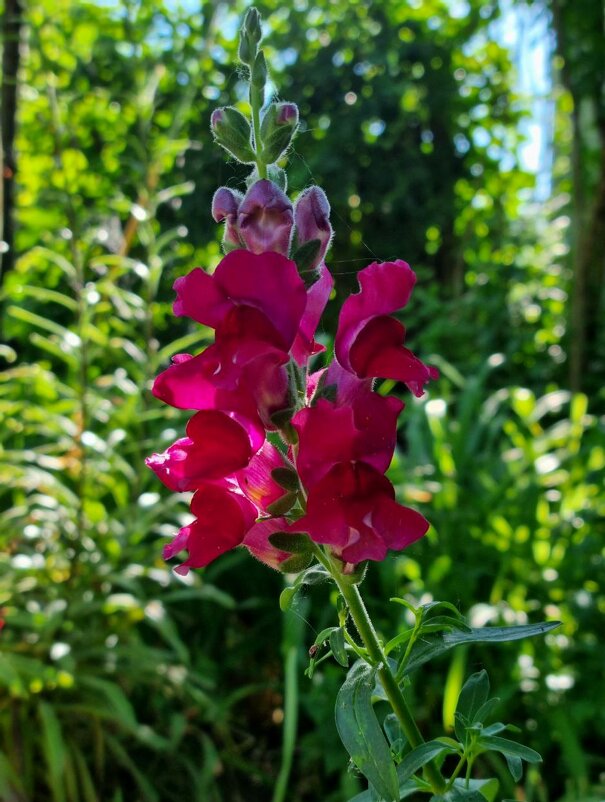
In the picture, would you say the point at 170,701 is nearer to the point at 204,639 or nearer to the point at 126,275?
the point at 204,639

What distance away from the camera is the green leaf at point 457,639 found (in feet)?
2.11

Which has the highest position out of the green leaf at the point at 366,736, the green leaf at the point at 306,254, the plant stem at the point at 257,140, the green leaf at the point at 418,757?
the plant stem at the point at 257,140

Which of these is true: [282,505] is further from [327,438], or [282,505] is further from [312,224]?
[312,224]

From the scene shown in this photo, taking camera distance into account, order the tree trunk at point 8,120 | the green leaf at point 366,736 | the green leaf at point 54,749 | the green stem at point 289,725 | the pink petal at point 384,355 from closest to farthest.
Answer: the green leaf at point 366,736 < the pink petal at point 384,355 < the green leaf at point 54,749 < the green stem at point 289,725 < the tree trunk at point 8,120

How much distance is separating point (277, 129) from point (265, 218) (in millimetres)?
83

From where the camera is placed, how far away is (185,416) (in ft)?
8.09

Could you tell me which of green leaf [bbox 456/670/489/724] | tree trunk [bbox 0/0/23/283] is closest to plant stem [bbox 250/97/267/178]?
green leaf [bbox 456/670/489/724]

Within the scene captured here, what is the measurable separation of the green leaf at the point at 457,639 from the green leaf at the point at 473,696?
0.19ft

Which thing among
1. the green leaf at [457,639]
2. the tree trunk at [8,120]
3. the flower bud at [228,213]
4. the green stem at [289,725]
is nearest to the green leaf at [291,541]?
the green leaf at [457,639]

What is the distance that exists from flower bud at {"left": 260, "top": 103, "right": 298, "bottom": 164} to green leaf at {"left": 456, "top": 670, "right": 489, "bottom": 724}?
45cm

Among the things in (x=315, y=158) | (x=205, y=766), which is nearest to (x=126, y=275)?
(x=315, y=158)

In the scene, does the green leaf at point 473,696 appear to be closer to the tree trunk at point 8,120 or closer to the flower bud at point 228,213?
Result: the flower bud at point 228,213

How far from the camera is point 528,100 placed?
4133mm

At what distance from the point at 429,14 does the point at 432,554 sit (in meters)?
2.79
